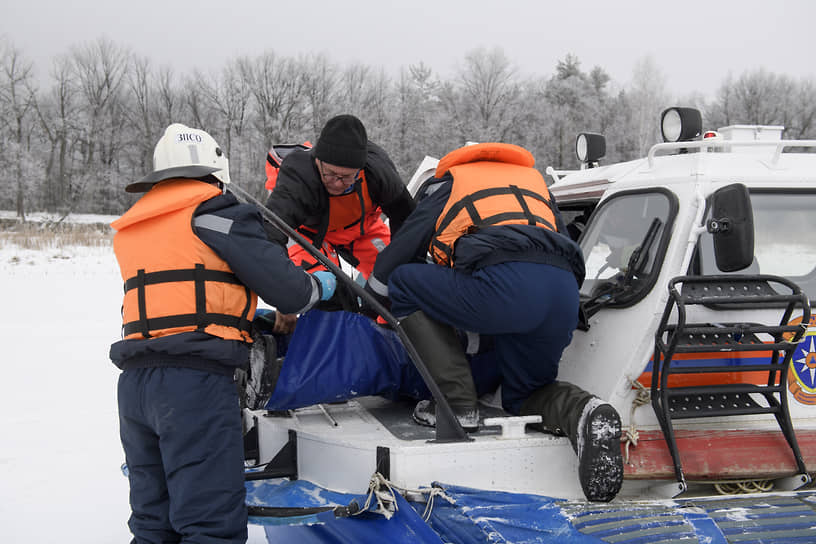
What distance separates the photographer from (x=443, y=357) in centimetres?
288

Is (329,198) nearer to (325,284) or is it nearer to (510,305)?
(325,284)

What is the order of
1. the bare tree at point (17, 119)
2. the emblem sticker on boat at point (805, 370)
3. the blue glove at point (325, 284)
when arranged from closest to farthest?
1. the blue glove at point (325, 284)
2. the emblem sticker on boat at point (805, 370)
3. the bare tree at point (17, 119)

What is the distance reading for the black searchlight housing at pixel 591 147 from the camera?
15.1 ft

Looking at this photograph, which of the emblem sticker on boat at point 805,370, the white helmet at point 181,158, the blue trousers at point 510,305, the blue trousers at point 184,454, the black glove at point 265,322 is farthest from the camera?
the black glove at point 265,322

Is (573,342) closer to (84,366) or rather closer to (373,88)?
(84,366)

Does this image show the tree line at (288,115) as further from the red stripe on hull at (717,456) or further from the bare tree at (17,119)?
the red stripe on hull at (717,456)

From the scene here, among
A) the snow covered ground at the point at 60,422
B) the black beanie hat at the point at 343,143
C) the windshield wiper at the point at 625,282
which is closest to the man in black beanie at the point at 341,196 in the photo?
the black beanie hat at the point at 343,143

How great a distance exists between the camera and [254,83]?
40062mm

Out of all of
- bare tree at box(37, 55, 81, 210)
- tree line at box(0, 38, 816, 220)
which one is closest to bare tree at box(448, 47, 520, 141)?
tree line at box(0, 38, 816, 220)

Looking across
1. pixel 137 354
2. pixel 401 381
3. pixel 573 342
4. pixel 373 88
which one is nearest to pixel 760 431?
pixel 573 342

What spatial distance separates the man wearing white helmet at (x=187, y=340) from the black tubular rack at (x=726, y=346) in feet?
4.90

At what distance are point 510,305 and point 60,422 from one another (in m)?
4.49

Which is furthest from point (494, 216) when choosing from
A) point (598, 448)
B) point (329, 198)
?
point (329, 198)

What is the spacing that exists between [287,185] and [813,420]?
9.25 ft
